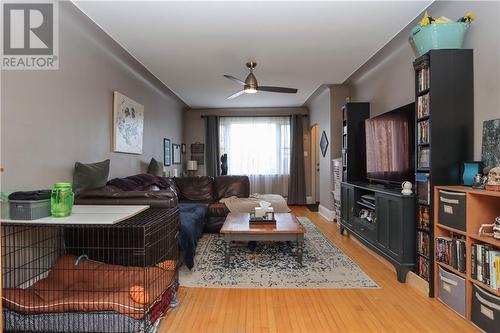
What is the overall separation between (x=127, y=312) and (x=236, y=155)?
18.9 feet

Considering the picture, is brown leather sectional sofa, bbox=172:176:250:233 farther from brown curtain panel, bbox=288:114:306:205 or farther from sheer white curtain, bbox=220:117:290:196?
brown curtain panel, bbox=288:114:306:205

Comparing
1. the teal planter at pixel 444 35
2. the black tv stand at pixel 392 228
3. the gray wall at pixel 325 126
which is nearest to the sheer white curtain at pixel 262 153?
the gray wall at pixel 325 126

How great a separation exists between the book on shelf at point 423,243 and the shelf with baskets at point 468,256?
0.43 ft

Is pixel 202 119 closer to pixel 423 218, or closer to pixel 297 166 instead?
pixel 297 166

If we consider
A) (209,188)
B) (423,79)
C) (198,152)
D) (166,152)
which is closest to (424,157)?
(423,79)

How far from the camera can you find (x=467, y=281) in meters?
1.98

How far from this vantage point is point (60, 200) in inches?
71.7

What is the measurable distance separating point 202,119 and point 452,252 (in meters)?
6.36

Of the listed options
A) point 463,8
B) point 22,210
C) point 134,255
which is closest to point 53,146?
point 22,210

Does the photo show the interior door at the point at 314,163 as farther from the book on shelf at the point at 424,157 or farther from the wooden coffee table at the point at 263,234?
the book on shelf at the point at 424,157

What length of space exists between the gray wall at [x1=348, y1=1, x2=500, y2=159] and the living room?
0.01 meters

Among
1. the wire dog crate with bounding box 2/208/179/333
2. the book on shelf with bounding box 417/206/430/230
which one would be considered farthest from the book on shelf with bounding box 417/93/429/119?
the wire dog crate with bounding box 2/208/179/333

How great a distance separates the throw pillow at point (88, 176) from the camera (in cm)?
284

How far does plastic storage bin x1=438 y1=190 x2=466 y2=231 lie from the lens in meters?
2.01
